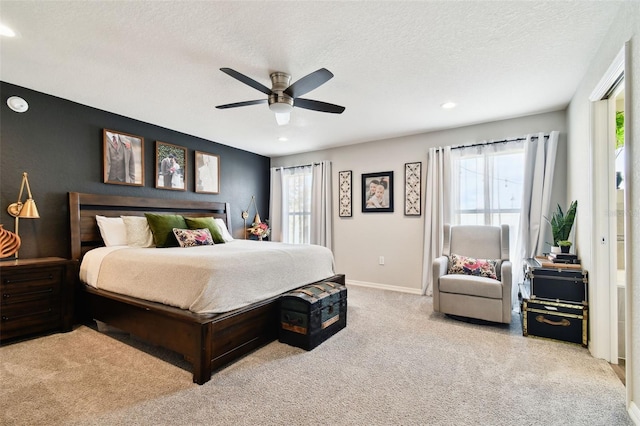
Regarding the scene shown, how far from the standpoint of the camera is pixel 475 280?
3.12m

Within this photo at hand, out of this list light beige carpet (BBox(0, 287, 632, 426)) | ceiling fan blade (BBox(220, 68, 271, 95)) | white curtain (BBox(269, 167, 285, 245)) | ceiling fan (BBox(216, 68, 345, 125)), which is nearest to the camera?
light beige carpet (BBox(0, 287, 632, 426))

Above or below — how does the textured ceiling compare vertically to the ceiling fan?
A: above

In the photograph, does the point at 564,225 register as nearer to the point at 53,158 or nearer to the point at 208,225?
the point at 208,225

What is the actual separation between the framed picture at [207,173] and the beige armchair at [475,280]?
361 cm

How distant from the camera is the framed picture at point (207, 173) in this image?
15.5 ft

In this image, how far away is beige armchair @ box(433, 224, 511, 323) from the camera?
3.00 meters

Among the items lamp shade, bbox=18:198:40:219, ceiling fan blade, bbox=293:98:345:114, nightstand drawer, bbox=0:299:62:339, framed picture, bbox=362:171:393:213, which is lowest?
nightstand drawer, bbox=0:299:62:339

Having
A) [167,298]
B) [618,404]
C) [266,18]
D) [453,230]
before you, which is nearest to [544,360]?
[618,404]

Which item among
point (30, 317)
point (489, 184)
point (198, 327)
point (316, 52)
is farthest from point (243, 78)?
point (489, 184)

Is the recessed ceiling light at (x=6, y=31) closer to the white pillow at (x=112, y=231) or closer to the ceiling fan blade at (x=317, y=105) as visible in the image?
the white pillow at (x=112, y=231)

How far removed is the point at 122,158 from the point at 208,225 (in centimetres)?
134

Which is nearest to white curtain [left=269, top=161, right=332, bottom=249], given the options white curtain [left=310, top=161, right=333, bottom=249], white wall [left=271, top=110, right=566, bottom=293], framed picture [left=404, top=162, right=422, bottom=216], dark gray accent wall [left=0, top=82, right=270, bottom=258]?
white curtain [left=310, top=161, right=333, bottom=249]

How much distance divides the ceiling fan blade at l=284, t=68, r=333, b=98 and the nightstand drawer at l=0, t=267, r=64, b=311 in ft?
9.25

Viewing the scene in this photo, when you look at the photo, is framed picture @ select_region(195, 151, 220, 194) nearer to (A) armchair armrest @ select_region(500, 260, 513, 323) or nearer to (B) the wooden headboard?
(B) the wooden headboard
